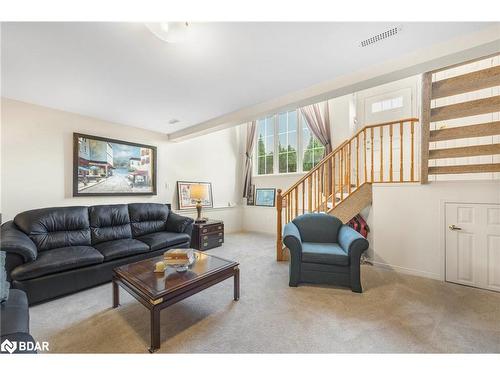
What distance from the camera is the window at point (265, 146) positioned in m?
5.55

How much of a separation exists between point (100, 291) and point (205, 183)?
9.97 ft

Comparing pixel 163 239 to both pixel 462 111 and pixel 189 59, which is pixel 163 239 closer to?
pixel 189 59

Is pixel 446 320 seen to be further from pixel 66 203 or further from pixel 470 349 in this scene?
pixel 66 203

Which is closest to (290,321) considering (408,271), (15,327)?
(15,327)

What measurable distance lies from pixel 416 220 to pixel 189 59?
3320 mm

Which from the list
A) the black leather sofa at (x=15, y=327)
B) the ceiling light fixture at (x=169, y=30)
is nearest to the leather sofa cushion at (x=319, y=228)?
the ceiling light fixture at (x=169, y=30)

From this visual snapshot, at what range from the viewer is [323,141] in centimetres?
447

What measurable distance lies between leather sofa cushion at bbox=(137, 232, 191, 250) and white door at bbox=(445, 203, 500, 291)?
143 inches

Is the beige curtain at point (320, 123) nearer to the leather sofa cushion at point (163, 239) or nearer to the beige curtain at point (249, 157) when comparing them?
the beige curtain at point (249, 157)

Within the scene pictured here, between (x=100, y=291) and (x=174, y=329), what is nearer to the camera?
(x=174, y=329)

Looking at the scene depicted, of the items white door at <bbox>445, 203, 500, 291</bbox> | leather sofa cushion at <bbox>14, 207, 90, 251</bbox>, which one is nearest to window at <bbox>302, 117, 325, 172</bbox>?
white door at <bbox>445, 203, 500, 291</bbox>

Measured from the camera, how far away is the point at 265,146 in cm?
567

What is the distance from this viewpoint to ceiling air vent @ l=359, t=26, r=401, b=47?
155 cm
